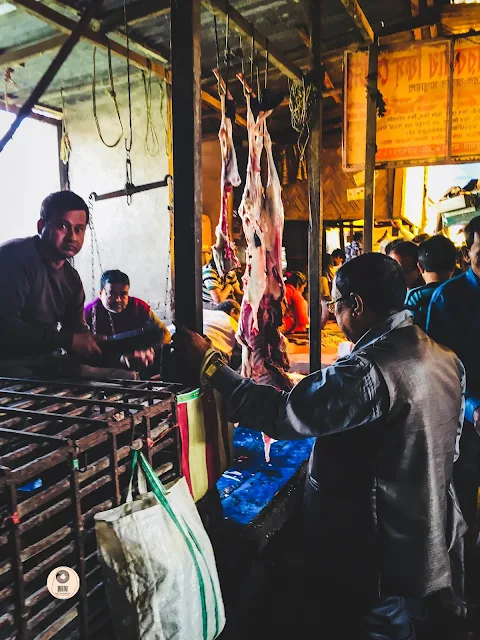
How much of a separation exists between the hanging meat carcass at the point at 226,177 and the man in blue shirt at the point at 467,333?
1871 mm

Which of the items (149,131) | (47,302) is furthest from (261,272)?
(149,131)

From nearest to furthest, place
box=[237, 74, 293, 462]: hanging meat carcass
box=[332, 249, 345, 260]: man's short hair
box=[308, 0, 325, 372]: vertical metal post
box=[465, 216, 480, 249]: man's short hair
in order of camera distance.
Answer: box=[465, 216, 480, 249]: man's short hair, box=[237, 74, 293, 462]: hanging meat carcass, box=[308, 0, 325, 372]: vertical metal post, box=[332, 249, 345, 260]: man's short hair

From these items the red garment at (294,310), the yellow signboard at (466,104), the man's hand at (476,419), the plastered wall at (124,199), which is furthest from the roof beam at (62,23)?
the red garment at (294,310)

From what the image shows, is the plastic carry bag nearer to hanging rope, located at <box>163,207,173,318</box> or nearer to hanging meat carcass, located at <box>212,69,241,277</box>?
hanging meat carcass, located at <box>212,69,241,277</box>

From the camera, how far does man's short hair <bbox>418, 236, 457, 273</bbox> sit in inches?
177

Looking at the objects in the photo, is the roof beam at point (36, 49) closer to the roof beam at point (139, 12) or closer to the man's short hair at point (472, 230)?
the roof beam at point (139, 12)

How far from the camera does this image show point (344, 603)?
262cm

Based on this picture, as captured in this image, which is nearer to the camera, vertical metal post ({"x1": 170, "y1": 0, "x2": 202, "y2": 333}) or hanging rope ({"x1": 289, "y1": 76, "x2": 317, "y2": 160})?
vertical metal post ({"x1": 170, "y1": 0, "x2": 202, "y2": 333})

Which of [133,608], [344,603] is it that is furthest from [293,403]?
[344,603]

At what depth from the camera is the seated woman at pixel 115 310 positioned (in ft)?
18.2

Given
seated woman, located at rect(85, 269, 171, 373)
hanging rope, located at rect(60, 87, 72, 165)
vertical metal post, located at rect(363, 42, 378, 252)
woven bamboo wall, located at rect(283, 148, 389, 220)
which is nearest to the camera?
vertical metal post, located at rect(363, 42, 378, 252)

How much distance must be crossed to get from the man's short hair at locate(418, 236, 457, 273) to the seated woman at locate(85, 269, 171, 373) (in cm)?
305

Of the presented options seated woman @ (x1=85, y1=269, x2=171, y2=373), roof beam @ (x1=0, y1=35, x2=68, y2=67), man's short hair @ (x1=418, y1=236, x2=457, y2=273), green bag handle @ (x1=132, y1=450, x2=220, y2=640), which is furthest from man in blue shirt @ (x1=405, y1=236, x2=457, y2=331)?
roof beam @ (x1=0, y1=35, x2=68, y2=67)

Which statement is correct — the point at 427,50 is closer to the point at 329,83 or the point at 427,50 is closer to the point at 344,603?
the point at 329,83
